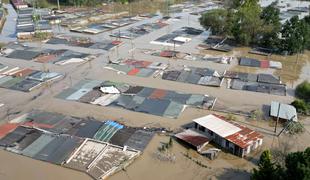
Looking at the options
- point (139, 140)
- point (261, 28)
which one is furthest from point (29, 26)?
point (139, 140)

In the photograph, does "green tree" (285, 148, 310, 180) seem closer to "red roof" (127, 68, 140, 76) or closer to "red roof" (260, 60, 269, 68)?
"red roof" (127, 68, 140, 76)

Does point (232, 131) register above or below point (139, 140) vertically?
above

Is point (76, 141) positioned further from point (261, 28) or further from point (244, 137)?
point (261, 28)

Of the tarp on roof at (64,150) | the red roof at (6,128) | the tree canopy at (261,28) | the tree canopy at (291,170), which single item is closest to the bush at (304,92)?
the tree canopy at (261,28)

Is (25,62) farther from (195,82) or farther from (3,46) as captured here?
(195,82)

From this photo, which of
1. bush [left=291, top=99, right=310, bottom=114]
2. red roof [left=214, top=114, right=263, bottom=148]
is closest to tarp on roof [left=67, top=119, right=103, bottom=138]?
red roof [left=214, top=114, right=263, bottom=148]

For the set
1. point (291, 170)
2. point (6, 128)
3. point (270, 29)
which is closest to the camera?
point (291, 170)

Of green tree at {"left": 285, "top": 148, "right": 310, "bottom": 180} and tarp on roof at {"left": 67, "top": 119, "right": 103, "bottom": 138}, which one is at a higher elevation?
green tree at {"left": 285, "top": 148, "right": 310, "bottom": 180}

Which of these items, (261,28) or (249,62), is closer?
(249,62)
